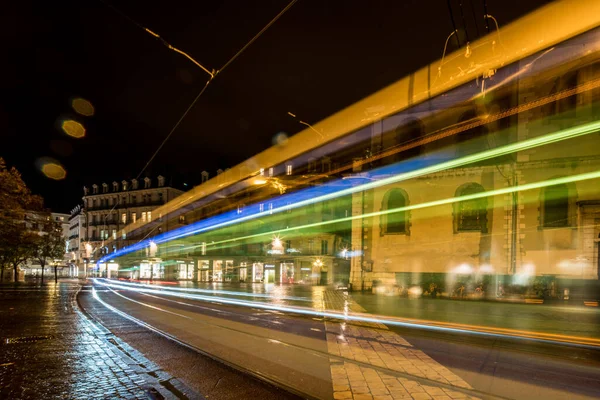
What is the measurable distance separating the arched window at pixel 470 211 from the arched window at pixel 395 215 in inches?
128

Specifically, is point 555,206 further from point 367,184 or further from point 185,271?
point 185,271

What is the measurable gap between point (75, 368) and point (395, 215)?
2289 centimetres

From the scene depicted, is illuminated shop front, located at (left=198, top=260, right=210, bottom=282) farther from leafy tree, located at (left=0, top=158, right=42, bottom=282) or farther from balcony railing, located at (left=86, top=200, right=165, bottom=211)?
leafy tree, located at (left=0, top=158, right=42, bottom=282)

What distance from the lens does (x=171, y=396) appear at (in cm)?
573

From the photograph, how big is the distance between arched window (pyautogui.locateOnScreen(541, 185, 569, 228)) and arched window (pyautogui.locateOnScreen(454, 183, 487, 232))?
10.3ft

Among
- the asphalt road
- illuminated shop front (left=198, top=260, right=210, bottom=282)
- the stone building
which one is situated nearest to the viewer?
the asphalt road

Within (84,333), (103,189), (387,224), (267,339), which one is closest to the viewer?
(267,339)

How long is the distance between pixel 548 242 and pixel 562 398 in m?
19.2

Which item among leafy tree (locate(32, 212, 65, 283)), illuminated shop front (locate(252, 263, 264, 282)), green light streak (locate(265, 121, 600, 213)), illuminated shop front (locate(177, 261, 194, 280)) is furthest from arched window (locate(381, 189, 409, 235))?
illuminated shop front (locate(177, 261, 194, 280))

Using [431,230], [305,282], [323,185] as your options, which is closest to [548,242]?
[431,230]

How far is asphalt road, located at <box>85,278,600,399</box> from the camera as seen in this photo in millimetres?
6293

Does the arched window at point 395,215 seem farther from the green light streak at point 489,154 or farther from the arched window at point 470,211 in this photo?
the arched window at point 470,211

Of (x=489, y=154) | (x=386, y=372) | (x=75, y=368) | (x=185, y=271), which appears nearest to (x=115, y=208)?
(x=185, y=271)

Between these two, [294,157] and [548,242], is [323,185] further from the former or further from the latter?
[548,242]
